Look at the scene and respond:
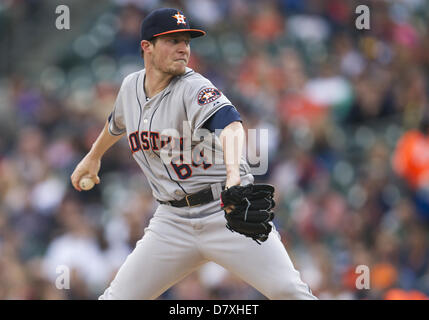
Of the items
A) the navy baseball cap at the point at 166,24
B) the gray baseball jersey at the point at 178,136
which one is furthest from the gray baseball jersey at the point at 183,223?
the navy baseball cap at the point at 166,24

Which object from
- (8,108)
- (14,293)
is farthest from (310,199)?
(8,108)

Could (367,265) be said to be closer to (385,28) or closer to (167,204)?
(167,204)

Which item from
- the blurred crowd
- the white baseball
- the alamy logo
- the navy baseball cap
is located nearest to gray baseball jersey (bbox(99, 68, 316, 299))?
the navy baseball cap

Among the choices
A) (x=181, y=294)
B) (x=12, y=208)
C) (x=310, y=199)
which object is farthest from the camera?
(x=12, y=208)

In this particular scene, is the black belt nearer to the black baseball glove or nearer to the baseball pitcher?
the baseball pitcher

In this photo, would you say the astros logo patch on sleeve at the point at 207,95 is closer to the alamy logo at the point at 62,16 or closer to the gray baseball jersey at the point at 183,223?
the gray baseball jersey at the point at 183,223

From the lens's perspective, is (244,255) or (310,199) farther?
(310,199)
